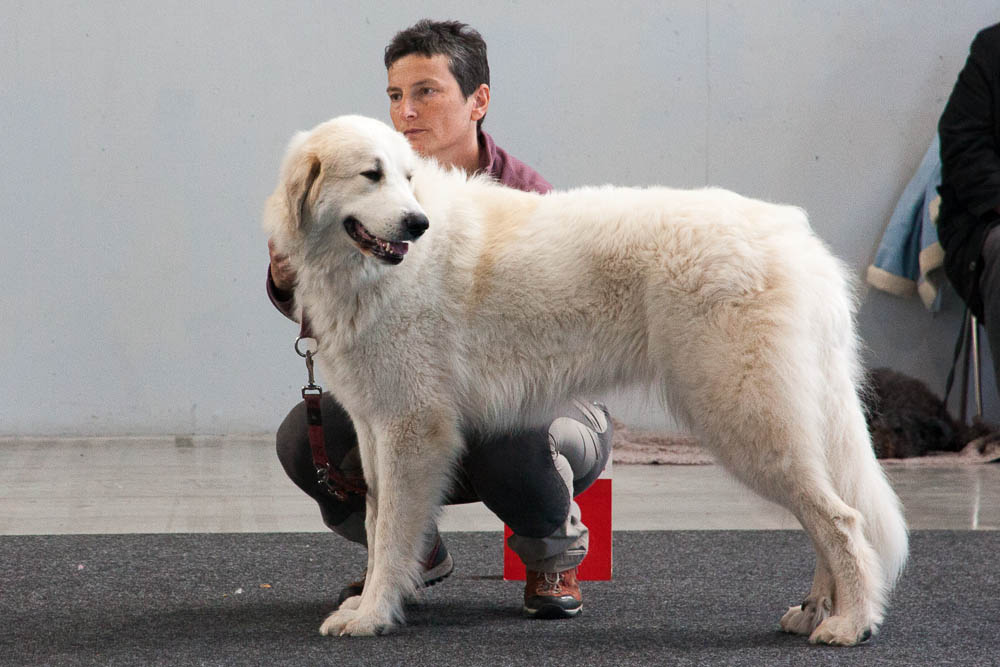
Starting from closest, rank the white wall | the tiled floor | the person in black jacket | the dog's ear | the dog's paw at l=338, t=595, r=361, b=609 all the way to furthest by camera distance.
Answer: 1. the dog's ear
2. the dog's paw at l=338, t=595, r=361, b=609
3. the tiled floor
4. the person in black jacket
5. the white wall

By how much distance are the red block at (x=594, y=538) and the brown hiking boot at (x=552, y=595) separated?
226 mm

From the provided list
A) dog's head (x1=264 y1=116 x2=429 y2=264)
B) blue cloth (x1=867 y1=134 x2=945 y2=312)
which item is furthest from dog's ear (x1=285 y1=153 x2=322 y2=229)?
blue cloth (x1=867 y1=134 x2=945 y2=312)

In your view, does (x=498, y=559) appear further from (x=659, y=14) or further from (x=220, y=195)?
(x=659, y=14)

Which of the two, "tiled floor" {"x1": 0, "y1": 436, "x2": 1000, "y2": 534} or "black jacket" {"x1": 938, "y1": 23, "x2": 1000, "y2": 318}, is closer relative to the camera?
"tiled floor" {"x1": 0, "y1": 436, "x2": 1000, "y2": 534}

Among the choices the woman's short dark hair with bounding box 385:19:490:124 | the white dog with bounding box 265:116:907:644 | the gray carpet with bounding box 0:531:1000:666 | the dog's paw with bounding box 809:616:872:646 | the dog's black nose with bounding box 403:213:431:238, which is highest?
the woman's short dark hair with bounding box 385:19:490:124

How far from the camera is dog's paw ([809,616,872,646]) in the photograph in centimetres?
191

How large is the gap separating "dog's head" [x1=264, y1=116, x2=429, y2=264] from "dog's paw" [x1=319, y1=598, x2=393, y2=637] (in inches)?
27.0

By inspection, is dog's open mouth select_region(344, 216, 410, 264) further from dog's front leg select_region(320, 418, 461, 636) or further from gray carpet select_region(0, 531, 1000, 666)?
gray carpet select_region(0, 531, 1000, 666)

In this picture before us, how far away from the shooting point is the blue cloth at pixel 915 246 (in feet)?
15.5

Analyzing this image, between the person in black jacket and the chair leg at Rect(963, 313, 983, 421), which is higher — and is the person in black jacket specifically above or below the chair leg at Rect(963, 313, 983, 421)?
above

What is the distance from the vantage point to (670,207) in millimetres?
2037

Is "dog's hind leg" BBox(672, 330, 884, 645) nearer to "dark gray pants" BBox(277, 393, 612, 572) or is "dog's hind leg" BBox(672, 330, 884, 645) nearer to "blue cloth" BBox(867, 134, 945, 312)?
"dark gray pants" BBox(277, 393, 612, 572)

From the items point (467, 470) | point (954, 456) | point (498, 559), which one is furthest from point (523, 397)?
point (954, 456)

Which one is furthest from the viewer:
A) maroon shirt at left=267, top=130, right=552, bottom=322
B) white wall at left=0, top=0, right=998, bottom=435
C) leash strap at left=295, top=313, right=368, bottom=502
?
white wall at left=0, top=0, right=998, bottom=435
